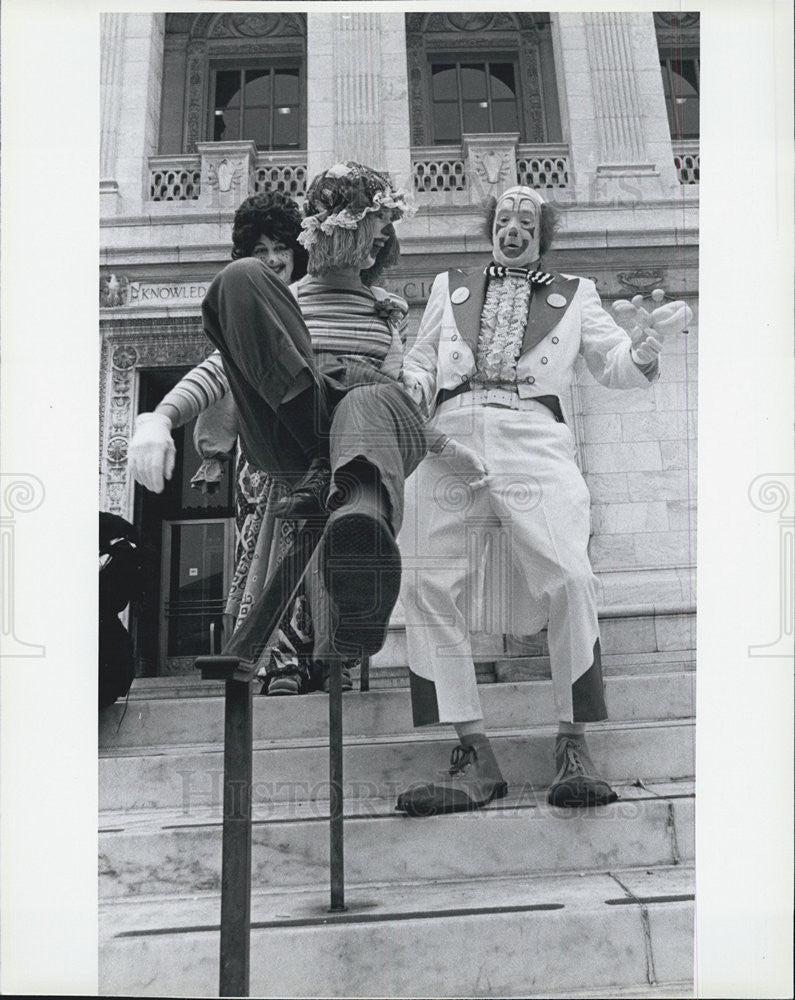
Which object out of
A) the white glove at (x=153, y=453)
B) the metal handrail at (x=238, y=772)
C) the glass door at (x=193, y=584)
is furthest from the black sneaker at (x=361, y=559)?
the glass door at (x=193, y=584)

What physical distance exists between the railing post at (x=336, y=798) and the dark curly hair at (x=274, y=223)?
1.54m

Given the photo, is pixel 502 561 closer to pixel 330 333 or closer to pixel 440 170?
pixel 330 333

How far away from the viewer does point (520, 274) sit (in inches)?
142

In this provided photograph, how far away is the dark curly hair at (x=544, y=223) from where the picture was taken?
11.9ft

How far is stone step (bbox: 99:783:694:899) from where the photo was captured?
8.74 ft

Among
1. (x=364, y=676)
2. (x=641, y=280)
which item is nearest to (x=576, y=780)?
(x=364, y=676)

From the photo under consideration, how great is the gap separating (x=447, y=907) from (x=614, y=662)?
1.54 m

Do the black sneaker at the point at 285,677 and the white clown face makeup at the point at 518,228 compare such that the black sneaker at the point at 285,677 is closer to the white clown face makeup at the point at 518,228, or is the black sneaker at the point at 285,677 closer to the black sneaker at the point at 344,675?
the black sneaker at the point at 344,675

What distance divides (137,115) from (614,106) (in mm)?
2121

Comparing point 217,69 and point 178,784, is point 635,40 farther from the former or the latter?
point 178,784

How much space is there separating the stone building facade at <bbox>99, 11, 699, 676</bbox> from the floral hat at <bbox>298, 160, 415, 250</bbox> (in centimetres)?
37

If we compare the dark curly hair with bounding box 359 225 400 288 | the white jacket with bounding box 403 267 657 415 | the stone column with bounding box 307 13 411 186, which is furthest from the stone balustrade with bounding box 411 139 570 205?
the dark curly hair with bounding box 359 225 400 288

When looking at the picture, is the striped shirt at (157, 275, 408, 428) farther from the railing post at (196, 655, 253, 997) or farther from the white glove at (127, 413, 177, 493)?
the railing post at (196, 655, 253, 997)

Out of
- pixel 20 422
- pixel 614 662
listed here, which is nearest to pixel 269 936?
pixel 20 422
